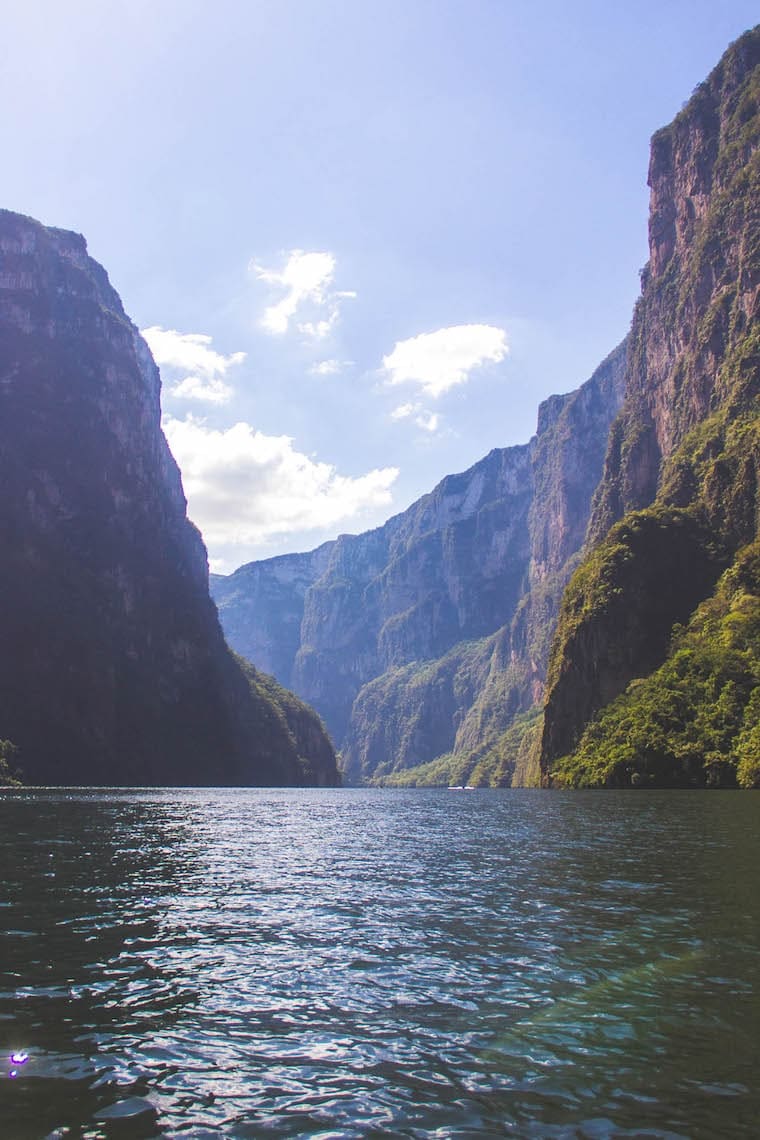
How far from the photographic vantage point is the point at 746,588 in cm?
13162

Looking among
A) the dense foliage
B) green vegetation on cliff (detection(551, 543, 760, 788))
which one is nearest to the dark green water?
green vegetation on cliff (detection(551, 543, 760, 788))

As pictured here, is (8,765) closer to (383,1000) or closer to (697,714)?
(697,714)

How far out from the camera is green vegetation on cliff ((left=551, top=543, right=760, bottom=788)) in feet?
327

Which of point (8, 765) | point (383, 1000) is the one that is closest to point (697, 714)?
point (383, 1000)

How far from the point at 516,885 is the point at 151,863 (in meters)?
15.7

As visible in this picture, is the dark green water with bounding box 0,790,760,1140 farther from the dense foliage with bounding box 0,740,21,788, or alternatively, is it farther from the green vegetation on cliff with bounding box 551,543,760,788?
the dense foliage with bounding box 0,740,21,788

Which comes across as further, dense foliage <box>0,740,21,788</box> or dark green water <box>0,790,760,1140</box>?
dense foliage <box>0,740,21,788</box>

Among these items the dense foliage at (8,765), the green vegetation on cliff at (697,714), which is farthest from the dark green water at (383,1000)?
the dense foliage at (8,765)

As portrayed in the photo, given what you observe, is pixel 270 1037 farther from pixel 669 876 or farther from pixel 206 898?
pixel 669 876

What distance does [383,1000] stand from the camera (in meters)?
15.4

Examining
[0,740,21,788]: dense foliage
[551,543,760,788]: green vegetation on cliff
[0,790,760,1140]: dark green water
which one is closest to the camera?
[0,790,760,1140]: dark green water

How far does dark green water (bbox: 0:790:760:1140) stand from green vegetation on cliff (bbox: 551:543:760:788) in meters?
72.8

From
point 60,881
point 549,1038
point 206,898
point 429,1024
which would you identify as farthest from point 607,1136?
point 60,881

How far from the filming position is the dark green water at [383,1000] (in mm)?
10406
